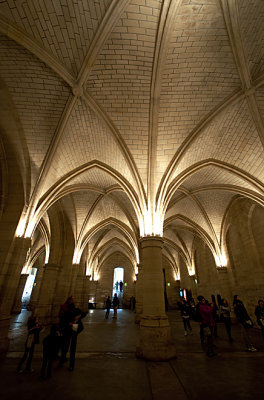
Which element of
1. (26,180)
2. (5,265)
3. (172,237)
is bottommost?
(5,265)

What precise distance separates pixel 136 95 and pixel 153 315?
7.36 metres

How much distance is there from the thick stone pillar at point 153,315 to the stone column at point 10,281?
4.23 m

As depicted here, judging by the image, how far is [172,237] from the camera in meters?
19.7

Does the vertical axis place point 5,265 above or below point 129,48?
below

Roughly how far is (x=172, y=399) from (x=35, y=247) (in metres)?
20.7

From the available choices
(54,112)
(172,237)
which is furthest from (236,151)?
(172,237)

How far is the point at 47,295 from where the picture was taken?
11.5 m

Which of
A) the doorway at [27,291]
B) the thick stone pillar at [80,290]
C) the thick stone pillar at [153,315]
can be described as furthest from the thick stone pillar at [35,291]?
the thick stone pillar at [153,315]

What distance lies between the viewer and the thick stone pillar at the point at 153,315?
17.7 ft

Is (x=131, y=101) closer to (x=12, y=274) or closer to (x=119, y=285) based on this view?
(x=12, y=274)

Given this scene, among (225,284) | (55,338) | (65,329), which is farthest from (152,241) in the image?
(225,284)

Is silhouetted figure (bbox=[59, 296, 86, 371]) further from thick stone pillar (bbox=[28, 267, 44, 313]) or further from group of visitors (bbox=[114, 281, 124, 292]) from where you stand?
group of visitors (bbox=[114, 281, 124, 292])

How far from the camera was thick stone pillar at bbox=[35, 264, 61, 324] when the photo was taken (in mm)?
11156

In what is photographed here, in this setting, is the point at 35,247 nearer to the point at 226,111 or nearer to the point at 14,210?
the point at 14,210
